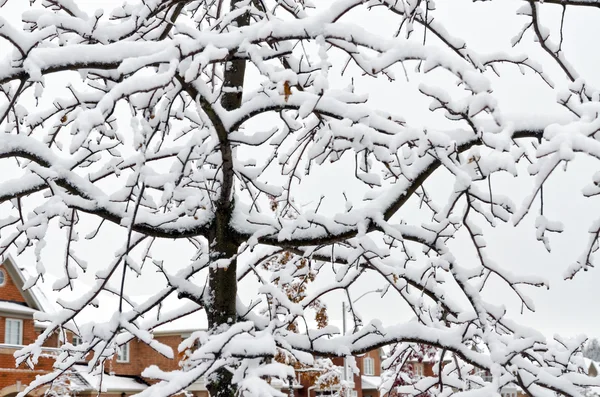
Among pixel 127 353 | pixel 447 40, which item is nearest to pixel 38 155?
pixel 447 40

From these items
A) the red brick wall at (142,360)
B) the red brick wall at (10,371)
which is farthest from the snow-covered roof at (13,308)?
the red brick wall at (142,360)

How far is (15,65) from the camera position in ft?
9.30

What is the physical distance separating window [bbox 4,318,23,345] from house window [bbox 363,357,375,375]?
25506 mm

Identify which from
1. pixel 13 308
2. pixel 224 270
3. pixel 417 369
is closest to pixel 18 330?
pixel 13 308

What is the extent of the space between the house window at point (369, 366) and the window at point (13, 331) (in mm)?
25506

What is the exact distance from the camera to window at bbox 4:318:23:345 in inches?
866

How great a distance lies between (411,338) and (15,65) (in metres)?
2.54

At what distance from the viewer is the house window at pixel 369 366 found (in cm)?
4318

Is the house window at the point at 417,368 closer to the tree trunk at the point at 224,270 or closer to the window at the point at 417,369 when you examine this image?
the window at the point at 417,369

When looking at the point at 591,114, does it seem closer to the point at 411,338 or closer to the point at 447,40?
the point at 447,40

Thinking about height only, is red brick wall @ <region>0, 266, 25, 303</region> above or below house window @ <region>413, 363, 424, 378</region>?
above

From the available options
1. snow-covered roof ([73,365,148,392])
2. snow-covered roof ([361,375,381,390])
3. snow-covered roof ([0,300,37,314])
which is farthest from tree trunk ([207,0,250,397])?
snow-covered roof ([361,375,381,390])

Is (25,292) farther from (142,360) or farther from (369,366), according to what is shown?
(369,366)

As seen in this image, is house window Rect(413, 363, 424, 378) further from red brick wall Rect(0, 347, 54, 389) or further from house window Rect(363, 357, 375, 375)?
red brick wall Rect(0, 347, 54, 389)
